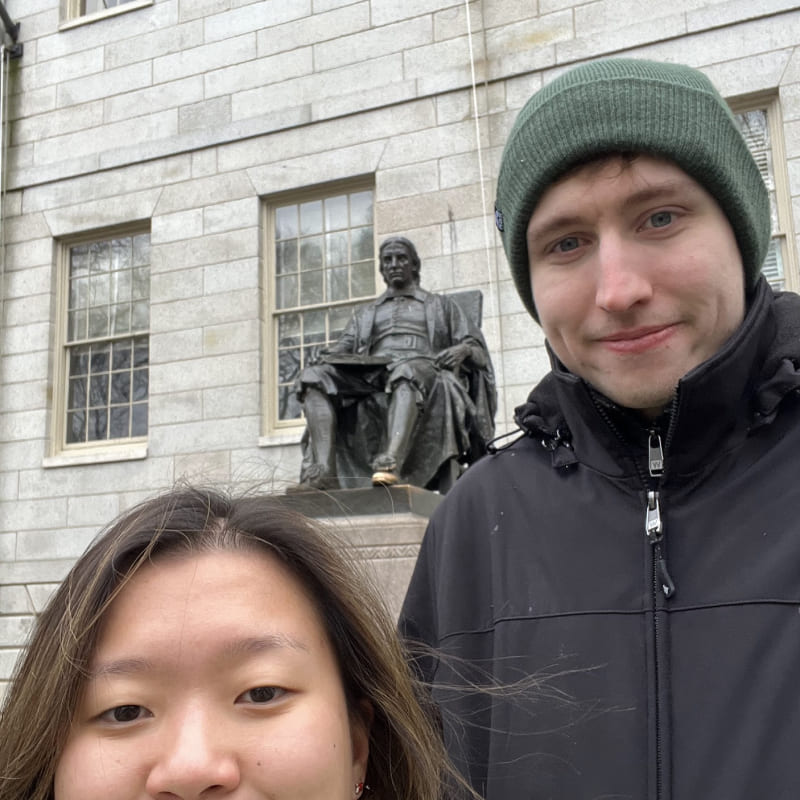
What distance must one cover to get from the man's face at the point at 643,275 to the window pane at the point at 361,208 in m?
9.18

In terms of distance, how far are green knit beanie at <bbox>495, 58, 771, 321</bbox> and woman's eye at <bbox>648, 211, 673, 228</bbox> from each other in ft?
0.25

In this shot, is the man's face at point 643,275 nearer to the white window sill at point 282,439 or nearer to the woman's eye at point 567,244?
the woman's eye at point 567,244

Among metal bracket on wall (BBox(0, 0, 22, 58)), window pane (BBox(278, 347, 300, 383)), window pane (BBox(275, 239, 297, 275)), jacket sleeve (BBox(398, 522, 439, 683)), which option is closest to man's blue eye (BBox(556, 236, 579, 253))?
jacket sleeve (BBox(398, 522, 439, 683))

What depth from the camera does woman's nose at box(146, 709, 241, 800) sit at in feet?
3.21

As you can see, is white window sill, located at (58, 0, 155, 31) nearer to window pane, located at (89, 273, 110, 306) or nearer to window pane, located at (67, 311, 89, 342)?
window pane, located at (89, 273, 110, 306)

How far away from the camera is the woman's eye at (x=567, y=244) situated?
137cm

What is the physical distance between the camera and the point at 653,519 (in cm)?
129

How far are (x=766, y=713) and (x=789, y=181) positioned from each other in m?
8.36

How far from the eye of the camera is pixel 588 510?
1376 millimetres

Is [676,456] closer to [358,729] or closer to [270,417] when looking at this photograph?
[358,729]

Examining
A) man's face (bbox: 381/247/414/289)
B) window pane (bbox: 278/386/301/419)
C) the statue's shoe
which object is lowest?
the statue's shoe

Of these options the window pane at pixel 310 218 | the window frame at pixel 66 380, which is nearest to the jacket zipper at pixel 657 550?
the window pane at pixel 310 218

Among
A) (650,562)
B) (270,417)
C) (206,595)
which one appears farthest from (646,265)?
(270,417)

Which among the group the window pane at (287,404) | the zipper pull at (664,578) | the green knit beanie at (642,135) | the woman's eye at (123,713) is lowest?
the woman's eye at (123,713)
